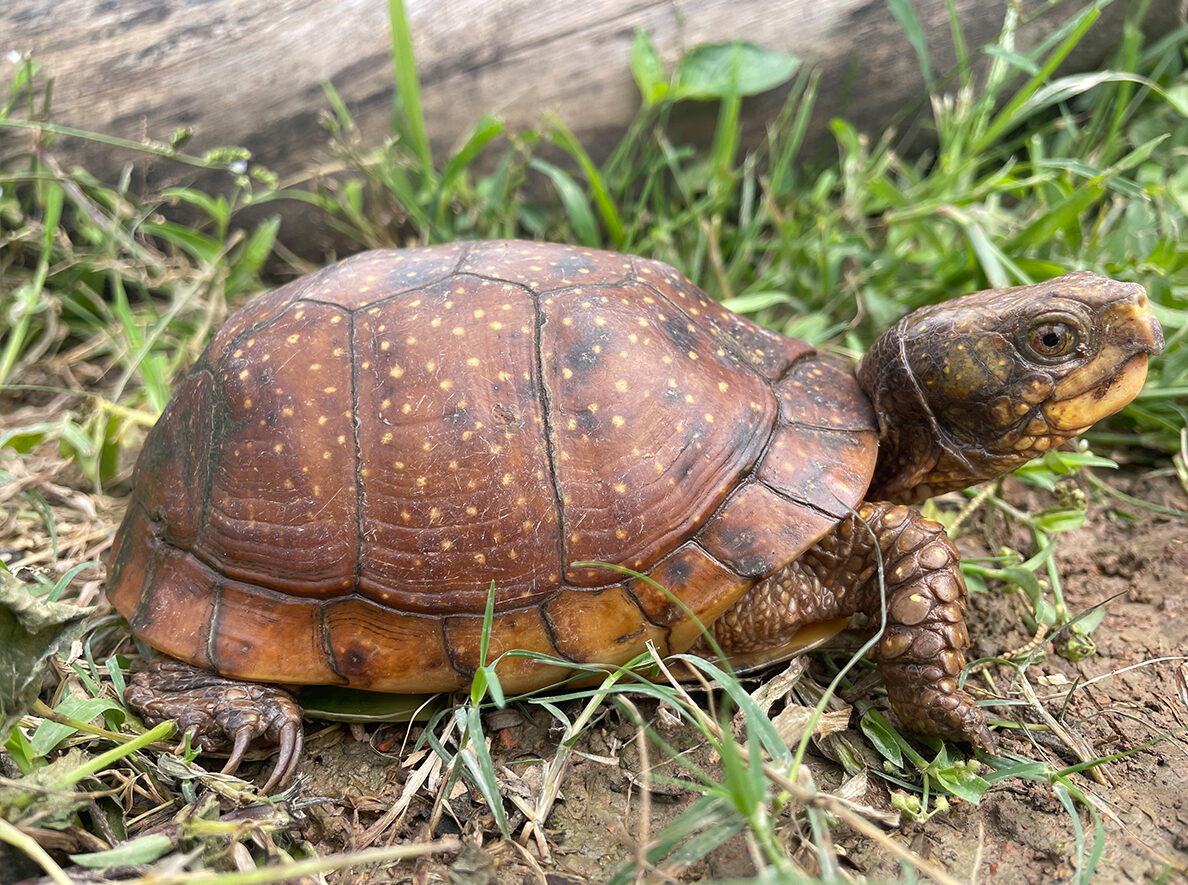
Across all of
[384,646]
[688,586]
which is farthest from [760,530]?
[384,646]

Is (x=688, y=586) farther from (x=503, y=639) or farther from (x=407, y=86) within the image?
(x=407, y=86)

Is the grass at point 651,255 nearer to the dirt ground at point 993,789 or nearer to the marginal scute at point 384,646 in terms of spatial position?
the dirt ground at point 993,789

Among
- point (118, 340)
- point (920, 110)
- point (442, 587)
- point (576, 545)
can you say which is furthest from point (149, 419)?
point (920, 110)

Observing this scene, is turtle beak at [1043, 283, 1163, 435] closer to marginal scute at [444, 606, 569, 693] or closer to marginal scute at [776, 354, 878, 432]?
marginal scute at [776, 354, 878, 432]

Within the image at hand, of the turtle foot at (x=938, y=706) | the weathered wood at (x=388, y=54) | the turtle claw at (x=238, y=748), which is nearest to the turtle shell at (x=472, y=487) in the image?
the turtle claw at (x=238, y=748)

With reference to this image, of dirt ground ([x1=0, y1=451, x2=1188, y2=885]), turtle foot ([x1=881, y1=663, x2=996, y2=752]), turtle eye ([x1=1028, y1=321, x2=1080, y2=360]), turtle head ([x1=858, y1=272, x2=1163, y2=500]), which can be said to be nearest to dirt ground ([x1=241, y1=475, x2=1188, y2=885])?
dirt ground ([x1=0, y1=451, x2=1188, y2=885])

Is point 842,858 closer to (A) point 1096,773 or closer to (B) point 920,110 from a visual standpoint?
(A) point 1096,773

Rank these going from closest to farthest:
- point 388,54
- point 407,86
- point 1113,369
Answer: point 1113,369
point 407,86
point 388,54
